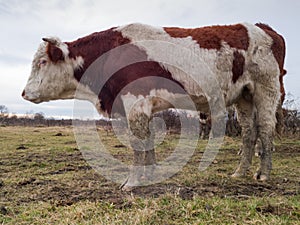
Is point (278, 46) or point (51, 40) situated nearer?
point (51, 40)

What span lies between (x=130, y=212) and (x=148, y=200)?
0.42m

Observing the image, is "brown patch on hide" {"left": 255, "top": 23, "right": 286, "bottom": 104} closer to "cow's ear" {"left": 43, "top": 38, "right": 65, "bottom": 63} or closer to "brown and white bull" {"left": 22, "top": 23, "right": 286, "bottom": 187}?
"brown and white bull" {"left": 22, "top": 23, "right": 286, "bottom": 187}

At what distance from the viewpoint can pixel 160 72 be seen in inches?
176

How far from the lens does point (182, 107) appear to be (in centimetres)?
487

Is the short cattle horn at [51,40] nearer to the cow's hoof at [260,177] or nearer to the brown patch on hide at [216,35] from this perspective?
the brown patch on hide at [216,35]

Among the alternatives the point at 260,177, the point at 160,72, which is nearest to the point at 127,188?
the point at 160,72

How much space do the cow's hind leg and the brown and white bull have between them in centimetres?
2

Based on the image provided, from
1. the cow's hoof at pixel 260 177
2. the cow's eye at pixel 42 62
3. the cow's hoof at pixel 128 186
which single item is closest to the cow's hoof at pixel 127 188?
the cow's hoof at pixel 128 186

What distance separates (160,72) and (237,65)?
130 cm

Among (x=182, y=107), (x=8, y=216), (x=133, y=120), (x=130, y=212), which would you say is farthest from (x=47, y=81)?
(x=130, y=212)

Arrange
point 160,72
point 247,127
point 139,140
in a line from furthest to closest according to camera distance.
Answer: point 247,127 < point 160,72 < point 139,140

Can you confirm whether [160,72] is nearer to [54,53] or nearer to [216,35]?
[216,35]

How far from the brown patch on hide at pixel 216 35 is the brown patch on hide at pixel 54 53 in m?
1.61

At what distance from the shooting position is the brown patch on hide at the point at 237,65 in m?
4.96
